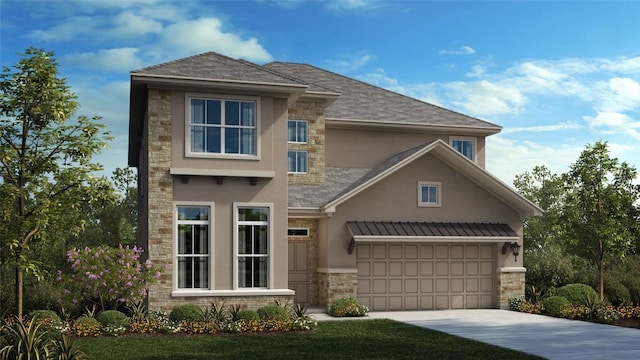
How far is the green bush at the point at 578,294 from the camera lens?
20.6 meters

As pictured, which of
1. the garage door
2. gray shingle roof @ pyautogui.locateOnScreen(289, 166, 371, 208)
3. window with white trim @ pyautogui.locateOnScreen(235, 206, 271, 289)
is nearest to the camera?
window with white trim @ pyautogui.locateOnScreen(235, 206, 271, 289)

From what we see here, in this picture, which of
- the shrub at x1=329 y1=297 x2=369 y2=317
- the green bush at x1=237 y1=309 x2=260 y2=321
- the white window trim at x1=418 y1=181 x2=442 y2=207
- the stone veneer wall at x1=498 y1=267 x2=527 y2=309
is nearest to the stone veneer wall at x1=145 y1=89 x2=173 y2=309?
the green bush at x1=237 y1=309 x2=260 y2=321

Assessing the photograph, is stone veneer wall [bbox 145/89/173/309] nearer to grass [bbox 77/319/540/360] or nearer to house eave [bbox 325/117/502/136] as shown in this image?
grass [bbox 77/319/540/360]

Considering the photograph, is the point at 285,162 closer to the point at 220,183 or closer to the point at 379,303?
the point at 220,183

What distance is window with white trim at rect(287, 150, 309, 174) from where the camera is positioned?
23.0m

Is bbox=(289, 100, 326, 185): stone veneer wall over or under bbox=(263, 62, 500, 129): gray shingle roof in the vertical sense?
under

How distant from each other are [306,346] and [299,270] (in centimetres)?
747

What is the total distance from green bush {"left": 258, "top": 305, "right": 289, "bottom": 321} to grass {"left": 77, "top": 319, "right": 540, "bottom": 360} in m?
1.00

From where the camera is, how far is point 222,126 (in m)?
18.2

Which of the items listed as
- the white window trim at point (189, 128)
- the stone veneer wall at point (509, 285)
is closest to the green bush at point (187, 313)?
the white window trim at point (189, 128)

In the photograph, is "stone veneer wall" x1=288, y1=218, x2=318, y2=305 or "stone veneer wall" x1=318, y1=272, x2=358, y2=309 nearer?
"stone veneer wall" x1=318, y1=272, x2=358, y2=309

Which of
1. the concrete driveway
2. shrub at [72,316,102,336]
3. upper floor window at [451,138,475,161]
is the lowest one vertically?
the concrete driveway

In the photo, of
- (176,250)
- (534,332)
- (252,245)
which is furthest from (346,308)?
(534,332)

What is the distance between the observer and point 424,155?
2202 centimetres
